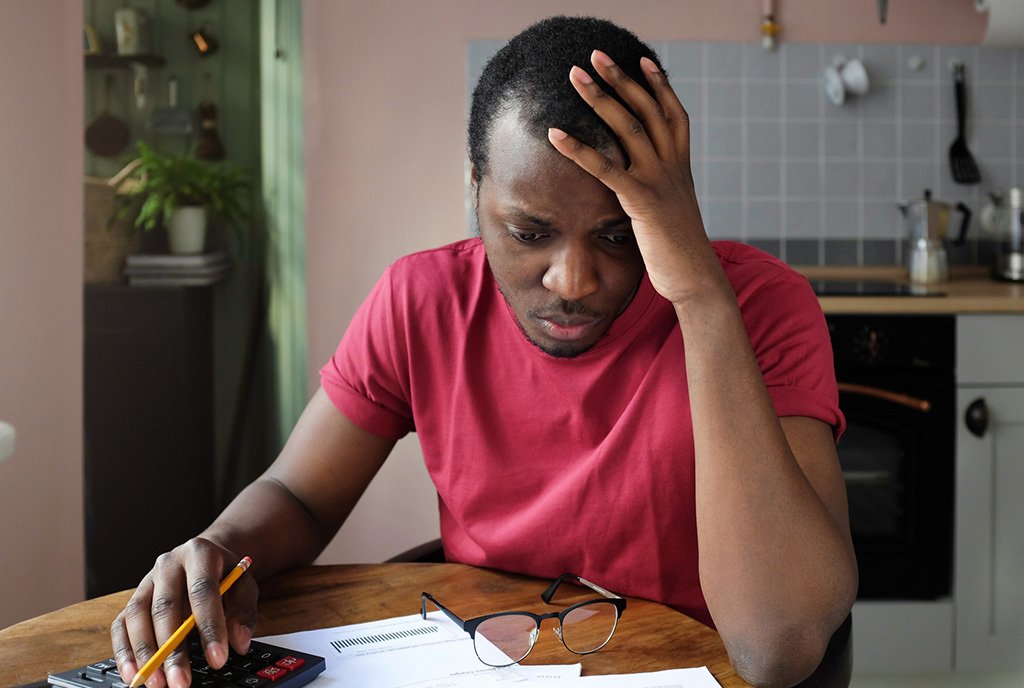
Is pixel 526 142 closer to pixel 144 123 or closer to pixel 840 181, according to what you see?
pixel 144 123

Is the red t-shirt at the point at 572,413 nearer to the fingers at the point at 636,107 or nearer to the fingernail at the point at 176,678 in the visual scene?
the fingers at the point at 636,107

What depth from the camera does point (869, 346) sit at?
2.58 meters

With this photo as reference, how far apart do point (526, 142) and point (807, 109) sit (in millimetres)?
2391

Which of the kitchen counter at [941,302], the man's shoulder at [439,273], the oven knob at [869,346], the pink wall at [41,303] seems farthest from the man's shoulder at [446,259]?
the oven knob at [869,346]

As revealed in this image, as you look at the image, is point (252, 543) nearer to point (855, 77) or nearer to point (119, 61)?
point (119, 61)

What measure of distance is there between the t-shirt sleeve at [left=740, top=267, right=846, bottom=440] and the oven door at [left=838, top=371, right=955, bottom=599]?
4.95ft

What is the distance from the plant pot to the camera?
287cm

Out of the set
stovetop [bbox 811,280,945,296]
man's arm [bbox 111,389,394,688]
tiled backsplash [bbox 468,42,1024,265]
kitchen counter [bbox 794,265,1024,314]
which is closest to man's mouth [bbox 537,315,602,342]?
man's arm [bbox 111,389,394,688]

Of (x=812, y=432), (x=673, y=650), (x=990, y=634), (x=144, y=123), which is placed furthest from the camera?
(x=144, y=123)

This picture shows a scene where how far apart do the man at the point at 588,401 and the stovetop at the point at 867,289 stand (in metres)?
1.49

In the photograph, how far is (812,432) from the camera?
1.07 meters

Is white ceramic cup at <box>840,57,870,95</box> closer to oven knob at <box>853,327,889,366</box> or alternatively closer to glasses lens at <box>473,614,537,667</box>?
oven knob at <box>853,327,889,366</box>

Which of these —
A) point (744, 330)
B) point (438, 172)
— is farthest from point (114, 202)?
point (744, 330)

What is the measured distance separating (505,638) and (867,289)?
2055mm
